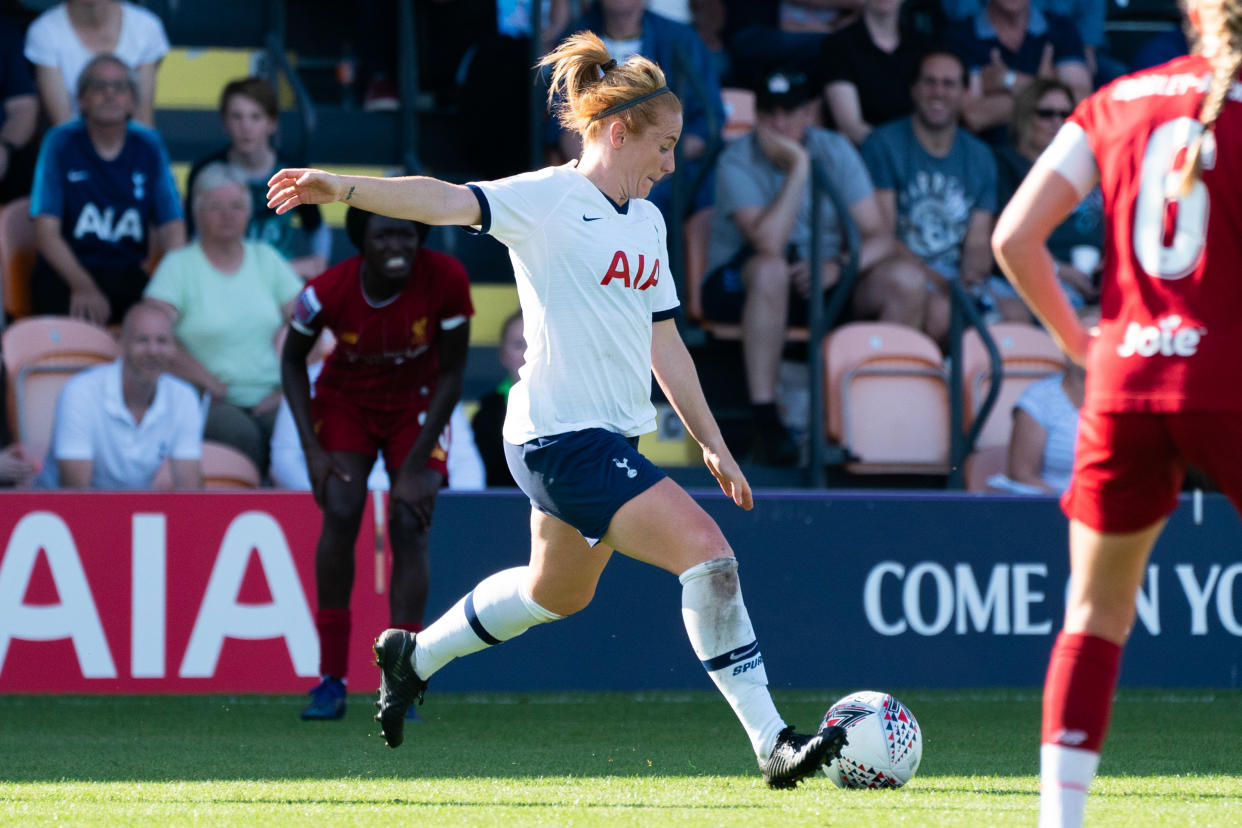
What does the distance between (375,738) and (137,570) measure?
6.14ft

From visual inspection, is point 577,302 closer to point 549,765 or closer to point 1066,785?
point 549,765

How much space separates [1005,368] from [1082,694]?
255 inches

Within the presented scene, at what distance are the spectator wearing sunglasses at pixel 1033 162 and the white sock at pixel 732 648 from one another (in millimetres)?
5974

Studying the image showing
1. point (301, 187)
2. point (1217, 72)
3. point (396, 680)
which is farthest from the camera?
point (396, 680)

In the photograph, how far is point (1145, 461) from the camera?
10.4ft

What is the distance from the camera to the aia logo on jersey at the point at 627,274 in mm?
4594

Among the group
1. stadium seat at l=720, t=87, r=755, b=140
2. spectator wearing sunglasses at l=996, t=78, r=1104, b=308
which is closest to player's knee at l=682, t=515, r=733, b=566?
spectator wearing sunglasses at l=996, t=78, r=1104, b=308

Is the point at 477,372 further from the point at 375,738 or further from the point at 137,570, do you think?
the point at 375,738

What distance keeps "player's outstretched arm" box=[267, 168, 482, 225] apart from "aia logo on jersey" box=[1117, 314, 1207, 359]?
164 centimetres

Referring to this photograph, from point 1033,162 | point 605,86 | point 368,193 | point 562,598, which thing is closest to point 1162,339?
point 368,193

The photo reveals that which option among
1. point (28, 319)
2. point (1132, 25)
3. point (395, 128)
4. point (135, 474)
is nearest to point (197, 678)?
point (135, 474)

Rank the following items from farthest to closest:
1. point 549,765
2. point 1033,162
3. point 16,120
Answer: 1. point 1033,162
2. point 16,120
3. point 549,765

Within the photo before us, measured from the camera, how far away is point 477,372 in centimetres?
996

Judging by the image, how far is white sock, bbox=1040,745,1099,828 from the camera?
127 inches
